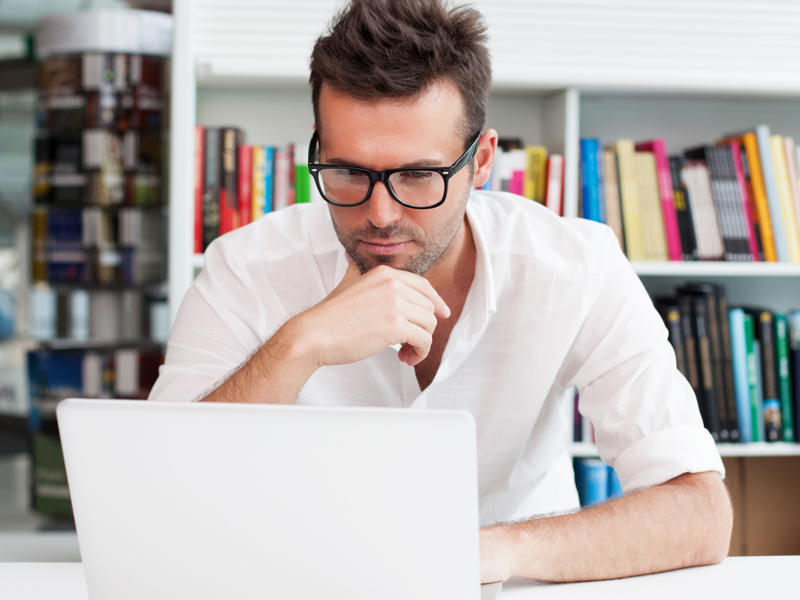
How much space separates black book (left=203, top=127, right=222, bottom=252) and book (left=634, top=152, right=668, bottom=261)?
1.11 metres

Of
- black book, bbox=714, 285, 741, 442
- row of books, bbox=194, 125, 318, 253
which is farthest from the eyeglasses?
black book, bbox=714, 285, 741, 442

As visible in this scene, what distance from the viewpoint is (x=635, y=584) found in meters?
0.76

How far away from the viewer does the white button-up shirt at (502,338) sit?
1.10 metres

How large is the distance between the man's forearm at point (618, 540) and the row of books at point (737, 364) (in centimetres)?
93

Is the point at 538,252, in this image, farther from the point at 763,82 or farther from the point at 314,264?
the point at 763,82

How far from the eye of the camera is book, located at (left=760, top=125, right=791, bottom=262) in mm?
1791

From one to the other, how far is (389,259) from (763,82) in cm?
134

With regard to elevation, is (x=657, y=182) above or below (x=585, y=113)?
below

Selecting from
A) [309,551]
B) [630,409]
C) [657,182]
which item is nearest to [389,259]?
[630,409]

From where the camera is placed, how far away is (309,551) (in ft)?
1.78

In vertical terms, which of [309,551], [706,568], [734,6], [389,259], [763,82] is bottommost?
[706,568]

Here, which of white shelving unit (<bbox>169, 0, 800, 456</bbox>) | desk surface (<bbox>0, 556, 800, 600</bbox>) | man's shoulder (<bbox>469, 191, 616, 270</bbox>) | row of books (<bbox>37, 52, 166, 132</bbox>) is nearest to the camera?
desk surface (<bbox>0, 556, 800, 600</bbox>)

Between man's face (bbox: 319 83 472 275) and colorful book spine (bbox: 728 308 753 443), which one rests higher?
man's face (bbox: 319 83 472 275)

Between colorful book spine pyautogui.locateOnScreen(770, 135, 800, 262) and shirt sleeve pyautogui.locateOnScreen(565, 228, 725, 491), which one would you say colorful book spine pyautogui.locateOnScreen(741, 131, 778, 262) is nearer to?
colorful book spine pyautogui.locateOnScreen(770, 135, 800, 262)
